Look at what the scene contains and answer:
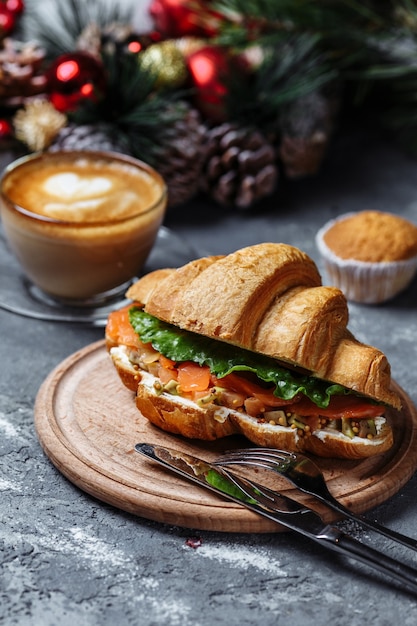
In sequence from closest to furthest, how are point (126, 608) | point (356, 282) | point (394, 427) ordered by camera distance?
point (126, 608)
point (394, 427)
point (356, 282)

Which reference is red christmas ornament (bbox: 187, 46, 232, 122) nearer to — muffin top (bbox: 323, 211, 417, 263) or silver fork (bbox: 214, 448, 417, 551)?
muffin top (bbox: 323, 211, 417, 263)

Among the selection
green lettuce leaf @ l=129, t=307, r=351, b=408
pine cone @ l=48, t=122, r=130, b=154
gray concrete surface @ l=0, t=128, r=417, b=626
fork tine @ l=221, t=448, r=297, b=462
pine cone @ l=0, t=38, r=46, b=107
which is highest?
pine cone @ l=0, t=38, r=46, b=107

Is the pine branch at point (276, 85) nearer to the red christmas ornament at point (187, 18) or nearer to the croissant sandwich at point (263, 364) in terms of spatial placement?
the red christmas ornament at point (187, 18)

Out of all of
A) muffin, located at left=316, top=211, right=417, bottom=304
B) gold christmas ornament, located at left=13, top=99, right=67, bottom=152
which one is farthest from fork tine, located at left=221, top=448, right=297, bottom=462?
gold christmas ornament, located at left=13, top=99, right=67, bottom=152

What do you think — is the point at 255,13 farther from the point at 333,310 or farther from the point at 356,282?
the point at 333,310

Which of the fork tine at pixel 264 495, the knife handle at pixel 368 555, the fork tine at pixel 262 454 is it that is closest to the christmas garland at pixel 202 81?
the fork tine at pixel 262 454

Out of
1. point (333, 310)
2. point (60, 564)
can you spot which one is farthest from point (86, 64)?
point (60, 564)
